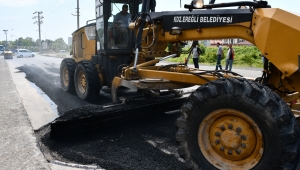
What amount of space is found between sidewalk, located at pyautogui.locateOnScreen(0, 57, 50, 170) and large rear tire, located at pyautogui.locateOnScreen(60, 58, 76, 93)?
215 centimetres

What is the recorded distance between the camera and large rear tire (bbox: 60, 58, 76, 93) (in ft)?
29.8

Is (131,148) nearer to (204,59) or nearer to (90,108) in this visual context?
(90,108)

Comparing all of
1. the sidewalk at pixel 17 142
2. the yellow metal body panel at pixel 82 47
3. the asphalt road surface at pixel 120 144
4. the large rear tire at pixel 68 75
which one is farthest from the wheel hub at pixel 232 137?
the large rear tire at pixel 68 75

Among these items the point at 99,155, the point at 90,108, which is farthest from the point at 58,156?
the point at 90,108

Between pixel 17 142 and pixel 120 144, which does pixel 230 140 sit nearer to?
pixel 120 144

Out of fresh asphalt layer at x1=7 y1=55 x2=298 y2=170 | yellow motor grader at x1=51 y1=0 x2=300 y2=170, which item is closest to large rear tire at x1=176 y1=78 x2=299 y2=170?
yellow motor grader at x1=51 y1=0 x2=300 y2=170

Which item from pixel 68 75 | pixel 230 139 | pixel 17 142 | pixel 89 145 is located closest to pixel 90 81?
pixel 68 75

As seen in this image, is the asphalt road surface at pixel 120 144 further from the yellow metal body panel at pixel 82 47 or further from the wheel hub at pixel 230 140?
the yellow metal body panel at pixel 82 47

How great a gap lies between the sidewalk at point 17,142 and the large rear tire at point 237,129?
1.92 metres

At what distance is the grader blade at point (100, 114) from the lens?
4.50 metres

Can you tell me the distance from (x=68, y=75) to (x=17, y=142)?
4803 millimetres

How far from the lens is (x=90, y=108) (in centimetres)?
506

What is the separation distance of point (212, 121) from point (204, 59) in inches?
993

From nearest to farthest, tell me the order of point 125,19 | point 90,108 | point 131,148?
point 131,148 → point 90,108 → point 125,19
